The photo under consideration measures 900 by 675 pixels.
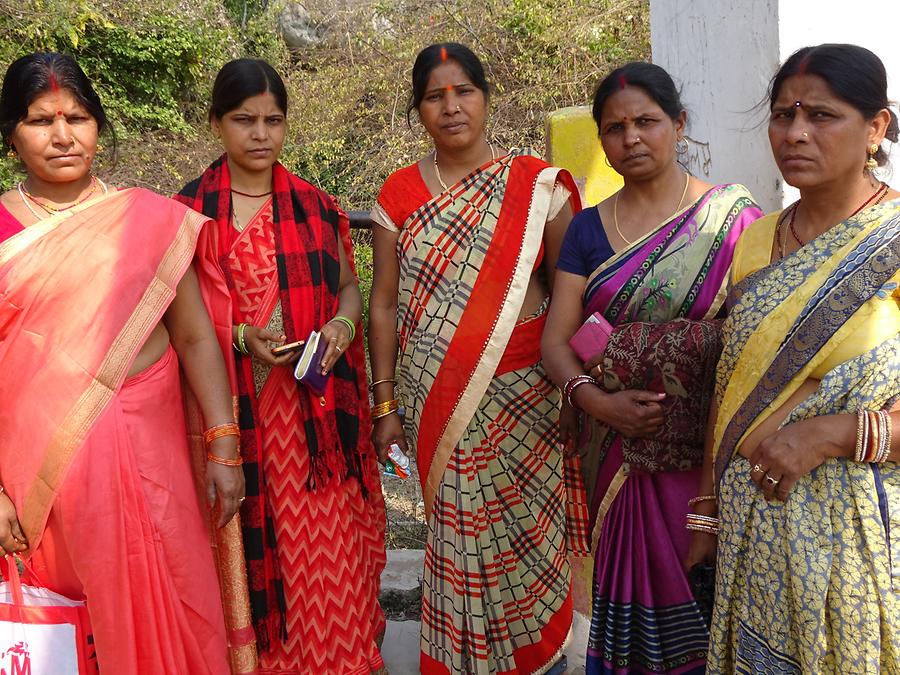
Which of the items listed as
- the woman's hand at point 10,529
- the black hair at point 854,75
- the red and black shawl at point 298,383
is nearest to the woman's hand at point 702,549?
the black hair at point 854,75

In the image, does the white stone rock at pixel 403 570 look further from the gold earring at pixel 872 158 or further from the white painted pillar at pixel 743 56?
the gold earring at pixel 872 158

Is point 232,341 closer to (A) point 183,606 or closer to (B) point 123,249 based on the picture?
(B) point 123,249

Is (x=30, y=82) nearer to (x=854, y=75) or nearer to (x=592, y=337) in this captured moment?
(x=592, y=337)

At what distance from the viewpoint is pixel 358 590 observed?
2.75m

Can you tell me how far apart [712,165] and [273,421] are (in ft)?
6.35

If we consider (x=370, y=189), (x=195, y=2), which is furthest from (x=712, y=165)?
(x=195, y=2)

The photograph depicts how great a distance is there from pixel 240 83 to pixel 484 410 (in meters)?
1.34

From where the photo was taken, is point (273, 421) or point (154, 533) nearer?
point (154, 533)

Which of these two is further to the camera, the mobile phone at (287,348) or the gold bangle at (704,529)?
the mobile phone at (287,348)

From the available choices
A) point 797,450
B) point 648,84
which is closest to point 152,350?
point 648,84

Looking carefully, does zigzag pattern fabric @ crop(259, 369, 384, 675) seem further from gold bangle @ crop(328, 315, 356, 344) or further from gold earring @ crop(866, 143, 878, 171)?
gold earring @ crop(866, 143, 878, 171)

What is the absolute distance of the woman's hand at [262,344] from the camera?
8.40ft

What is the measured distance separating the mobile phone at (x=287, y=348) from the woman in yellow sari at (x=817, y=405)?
132 centimetres

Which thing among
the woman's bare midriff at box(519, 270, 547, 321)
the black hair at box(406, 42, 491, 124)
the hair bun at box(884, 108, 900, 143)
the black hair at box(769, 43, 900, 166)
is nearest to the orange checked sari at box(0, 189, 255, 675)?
the black hair at box(406, 42, 491, 124)
